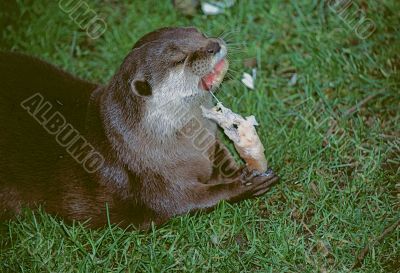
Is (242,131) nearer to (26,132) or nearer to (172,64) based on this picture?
(172,64)

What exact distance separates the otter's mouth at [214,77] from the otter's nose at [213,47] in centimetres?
6

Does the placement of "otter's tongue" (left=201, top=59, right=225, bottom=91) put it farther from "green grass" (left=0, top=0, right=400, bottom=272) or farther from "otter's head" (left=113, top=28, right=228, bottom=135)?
"green grass" (left=0, top=0, right=400, bottom=272)

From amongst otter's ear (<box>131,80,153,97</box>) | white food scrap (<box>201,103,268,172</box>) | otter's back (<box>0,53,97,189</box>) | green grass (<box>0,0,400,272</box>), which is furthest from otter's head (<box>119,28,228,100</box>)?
green grass (<box>0,0,400,272</box>)

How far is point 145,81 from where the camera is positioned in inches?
114

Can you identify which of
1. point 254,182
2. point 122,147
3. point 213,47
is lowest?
point 254,182

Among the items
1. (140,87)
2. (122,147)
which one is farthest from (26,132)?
(140,87)

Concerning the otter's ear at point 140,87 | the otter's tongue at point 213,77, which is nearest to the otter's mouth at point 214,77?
the otter's tongue at point 213,77

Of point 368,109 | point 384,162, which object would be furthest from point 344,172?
point 368,109

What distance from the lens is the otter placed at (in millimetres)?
2971

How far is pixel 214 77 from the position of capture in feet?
9.85

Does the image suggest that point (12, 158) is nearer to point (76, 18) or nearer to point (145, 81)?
point (145, 81)

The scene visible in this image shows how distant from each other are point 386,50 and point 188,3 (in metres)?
1.24

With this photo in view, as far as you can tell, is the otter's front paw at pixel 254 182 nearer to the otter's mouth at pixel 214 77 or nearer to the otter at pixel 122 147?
the otter at pixel 122 147

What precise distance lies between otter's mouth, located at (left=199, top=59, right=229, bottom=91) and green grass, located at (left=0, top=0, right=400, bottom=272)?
59 cm
